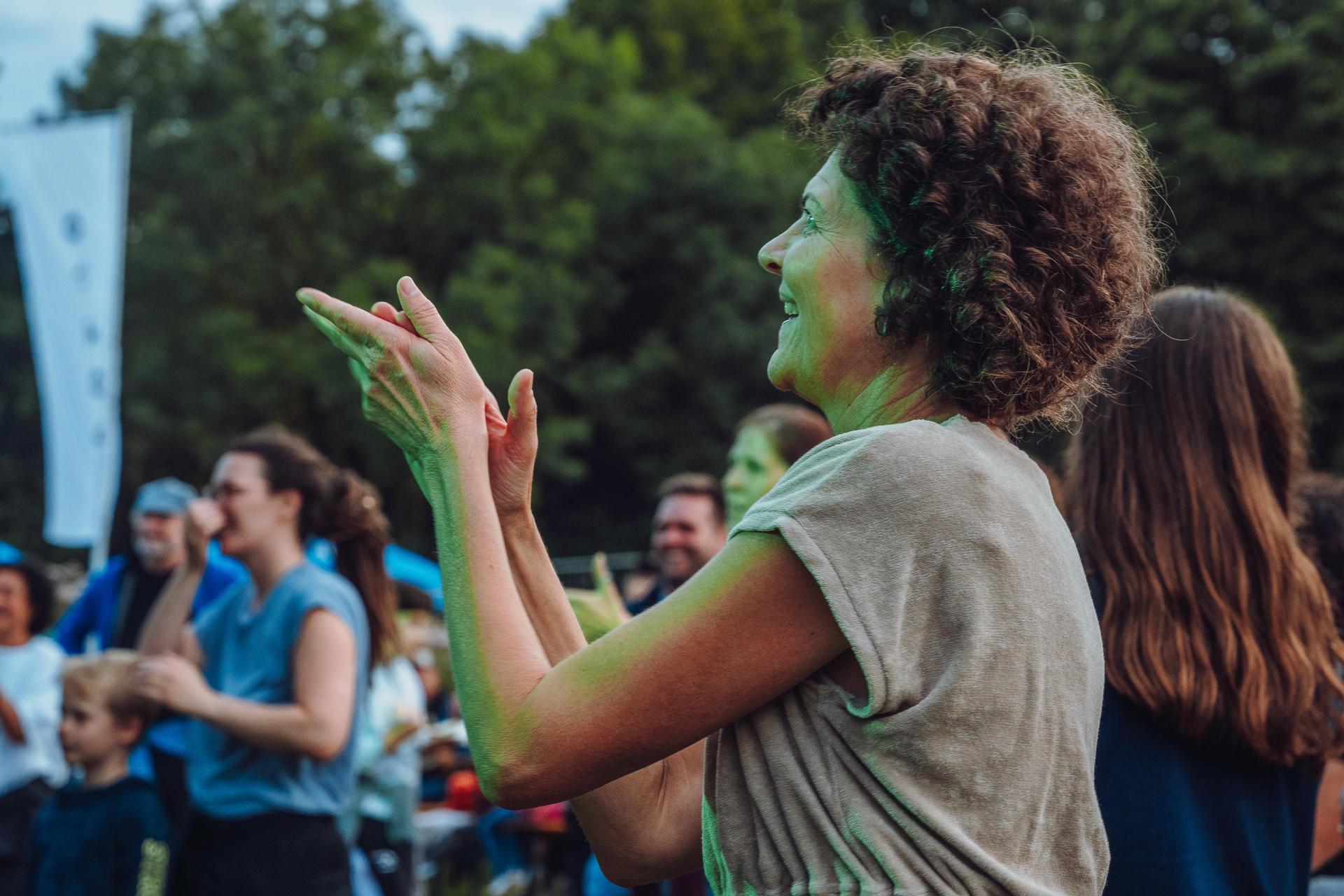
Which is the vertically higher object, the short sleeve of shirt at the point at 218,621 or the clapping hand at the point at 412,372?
the clapping hand at the point at 412,372

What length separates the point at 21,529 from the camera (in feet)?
90.1

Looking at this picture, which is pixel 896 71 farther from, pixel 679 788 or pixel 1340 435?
pixel 1340 435

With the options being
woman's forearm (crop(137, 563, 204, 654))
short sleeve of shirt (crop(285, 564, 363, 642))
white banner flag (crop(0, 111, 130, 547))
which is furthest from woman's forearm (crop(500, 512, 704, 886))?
white banner flag (crop(0, 111, 130, 547))

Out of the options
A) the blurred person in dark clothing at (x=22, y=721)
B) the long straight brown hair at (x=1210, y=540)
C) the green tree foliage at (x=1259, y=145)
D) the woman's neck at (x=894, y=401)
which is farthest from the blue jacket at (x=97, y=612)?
the green tree foliage at (x=1259, y=145)

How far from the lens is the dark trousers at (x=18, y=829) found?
523cm

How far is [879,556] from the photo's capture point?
1336mm

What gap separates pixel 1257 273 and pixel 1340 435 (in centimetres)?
299

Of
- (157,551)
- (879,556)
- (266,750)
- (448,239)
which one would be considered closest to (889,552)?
(879,556)

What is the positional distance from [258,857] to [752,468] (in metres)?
1.90

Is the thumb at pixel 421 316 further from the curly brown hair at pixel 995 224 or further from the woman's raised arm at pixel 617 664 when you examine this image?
the curly brown hair at pixel 995 224

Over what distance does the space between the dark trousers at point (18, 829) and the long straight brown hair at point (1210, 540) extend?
4.49 m

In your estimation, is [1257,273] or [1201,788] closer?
[1201,788]

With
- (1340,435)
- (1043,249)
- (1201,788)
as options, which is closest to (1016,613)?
(1043,249)

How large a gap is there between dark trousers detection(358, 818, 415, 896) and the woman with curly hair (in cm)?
524
